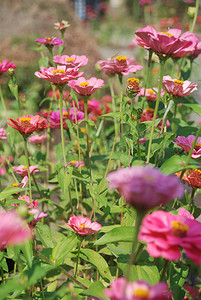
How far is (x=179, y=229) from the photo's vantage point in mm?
428

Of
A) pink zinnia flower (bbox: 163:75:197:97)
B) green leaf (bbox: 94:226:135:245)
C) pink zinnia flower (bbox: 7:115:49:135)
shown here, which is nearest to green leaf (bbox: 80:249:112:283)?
green leaf (bbox: 94:226:135:245)

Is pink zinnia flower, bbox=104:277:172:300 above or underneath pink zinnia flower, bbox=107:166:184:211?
underneath

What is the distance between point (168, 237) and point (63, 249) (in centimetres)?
31

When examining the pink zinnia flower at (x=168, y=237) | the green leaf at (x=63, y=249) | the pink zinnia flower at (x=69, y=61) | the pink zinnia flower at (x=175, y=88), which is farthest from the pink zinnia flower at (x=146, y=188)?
the pink zinnia flower at (x=69, y=61)

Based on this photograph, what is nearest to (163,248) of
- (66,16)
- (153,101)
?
(153,101)

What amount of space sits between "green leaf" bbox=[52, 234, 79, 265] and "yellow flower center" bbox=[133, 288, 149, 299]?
292 mm

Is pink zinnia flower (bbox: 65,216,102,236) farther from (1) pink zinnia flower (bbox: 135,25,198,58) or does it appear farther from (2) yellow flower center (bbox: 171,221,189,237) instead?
(1) pink zinnia flower (bbox: 135,25,198,58)

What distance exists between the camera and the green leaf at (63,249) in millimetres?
626

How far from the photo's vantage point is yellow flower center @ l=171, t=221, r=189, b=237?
0.42 m

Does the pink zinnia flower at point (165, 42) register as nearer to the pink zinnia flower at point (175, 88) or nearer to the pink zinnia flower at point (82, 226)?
the pink zinnia flower at point (175, 88)

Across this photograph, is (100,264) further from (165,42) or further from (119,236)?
(165,42)

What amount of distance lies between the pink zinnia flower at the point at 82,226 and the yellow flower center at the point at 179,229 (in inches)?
11.4

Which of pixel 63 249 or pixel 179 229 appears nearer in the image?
pixel 179 229

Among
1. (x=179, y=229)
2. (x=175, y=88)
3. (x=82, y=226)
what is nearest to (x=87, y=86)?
(x=175, y=88)
